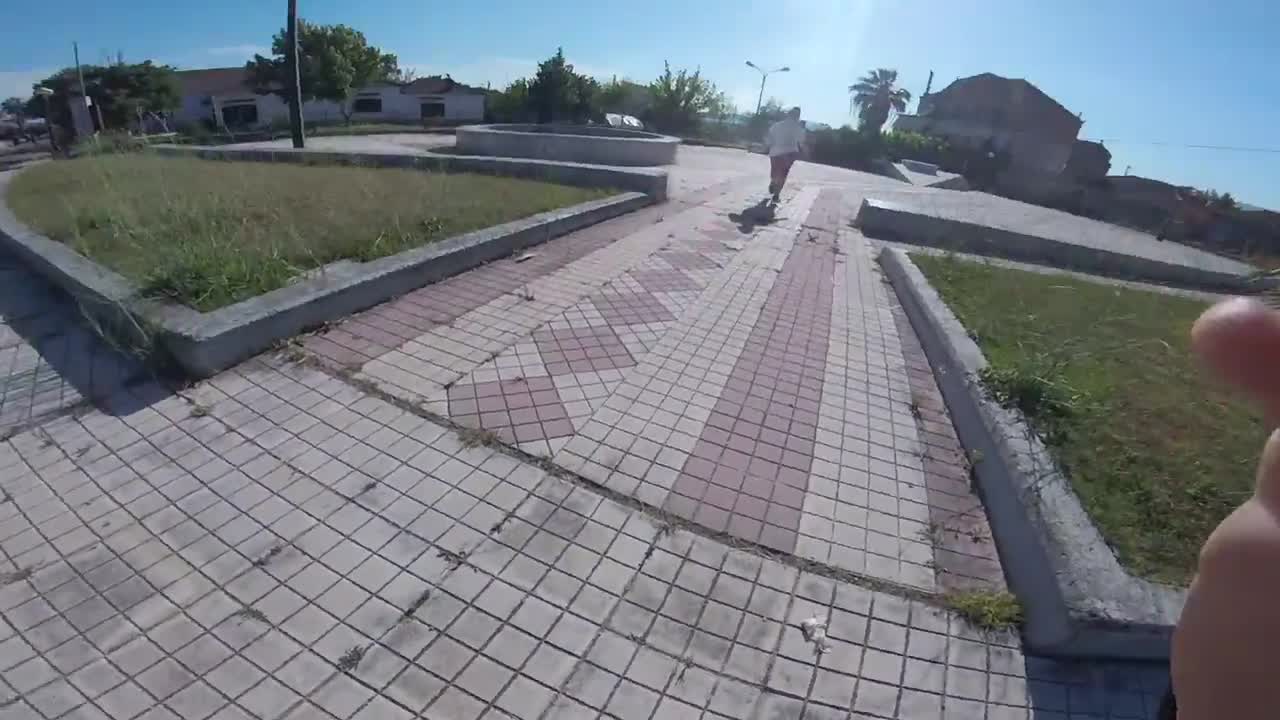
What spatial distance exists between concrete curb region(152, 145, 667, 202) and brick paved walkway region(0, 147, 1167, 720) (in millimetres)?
5767

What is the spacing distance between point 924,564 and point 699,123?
3558 centimetres

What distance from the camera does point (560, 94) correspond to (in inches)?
1237

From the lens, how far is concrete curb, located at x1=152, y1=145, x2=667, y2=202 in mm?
9969

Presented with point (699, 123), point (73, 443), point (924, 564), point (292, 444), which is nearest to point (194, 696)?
point (292, 444)

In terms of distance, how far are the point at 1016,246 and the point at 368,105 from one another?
4888 cm

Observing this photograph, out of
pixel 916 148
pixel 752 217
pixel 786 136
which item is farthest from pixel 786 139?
pixel 916 148

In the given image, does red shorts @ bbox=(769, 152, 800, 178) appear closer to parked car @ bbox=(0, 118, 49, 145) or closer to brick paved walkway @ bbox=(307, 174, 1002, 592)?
brick paved walkway @ bbox=(307, 174, 1002, 592)

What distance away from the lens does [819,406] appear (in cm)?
428

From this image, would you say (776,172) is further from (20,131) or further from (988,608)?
(20,131)

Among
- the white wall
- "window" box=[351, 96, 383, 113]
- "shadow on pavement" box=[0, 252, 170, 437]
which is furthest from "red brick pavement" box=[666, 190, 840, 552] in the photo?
"window" box=[351, 96, 383, 113]

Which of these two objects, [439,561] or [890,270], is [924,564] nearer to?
[439,561]

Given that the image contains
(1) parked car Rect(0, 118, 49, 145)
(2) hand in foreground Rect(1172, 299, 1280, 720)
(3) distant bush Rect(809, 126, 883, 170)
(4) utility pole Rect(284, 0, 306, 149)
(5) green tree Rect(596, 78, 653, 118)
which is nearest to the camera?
(2) hand in foreground Rect(1172, 299, 1280, 720)

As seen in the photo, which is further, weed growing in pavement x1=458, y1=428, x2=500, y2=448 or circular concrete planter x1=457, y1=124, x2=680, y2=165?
circular concrete planter x1=457, y1=124, x2=680, y2=165

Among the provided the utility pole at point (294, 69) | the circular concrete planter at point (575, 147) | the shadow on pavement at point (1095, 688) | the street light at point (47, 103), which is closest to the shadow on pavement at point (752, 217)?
the circular concrete planter at point (575, 147)
